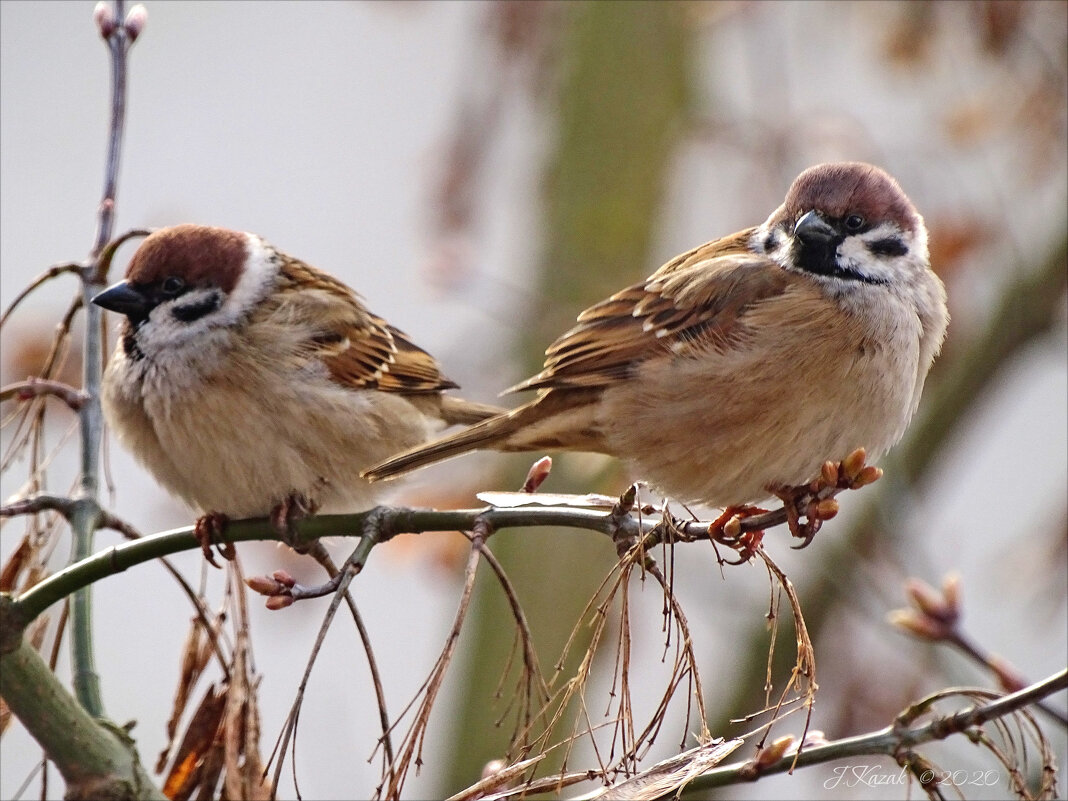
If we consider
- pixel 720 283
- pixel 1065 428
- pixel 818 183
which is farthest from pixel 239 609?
pixel 1065 428

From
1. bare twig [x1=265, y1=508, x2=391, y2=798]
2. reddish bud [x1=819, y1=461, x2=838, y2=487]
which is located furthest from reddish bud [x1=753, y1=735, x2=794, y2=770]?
bare twig [x1=265, y1=508, x2=391, y2=798]

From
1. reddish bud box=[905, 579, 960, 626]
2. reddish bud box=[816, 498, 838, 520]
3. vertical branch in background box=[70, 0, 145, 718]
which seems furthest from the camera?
reddish bud box=[905, 579, 960, 626]

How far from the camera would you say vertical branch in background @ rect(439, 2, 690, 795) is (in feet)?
15.7

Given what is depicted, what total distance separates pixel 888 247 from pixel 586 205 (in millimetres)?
2441

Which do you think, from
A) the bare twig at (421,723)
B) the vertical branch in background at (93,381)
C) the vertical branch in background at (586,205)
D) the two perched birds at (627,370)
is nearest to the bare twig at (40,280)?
the vertical branch in background at (93,381)

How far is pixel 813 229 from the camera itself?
283 centimetres

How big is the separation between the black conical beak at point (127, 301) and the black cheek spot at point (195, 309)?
0.22 feet

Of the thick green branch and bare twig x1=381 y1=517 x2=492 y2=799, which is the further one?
the thick green branch

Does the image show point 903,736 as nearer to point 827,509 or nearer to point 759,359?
point 827,509

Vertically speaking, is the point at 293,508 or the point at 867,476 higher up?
the point at 867,476

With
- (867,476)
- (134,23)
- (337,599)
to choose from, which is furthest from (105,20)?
(867,476)

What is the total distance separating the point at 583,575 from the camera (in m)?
4.83

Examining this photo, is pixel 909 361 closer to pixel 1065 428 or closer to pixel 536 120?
pixel 536 120

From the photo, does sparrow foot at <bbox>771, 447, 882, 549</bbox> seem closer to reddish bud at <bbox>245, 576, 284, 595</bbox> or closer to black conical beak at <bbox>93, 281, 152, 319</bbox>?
reddish bud at <bbox>245, 576, 284, 595</bbox>
